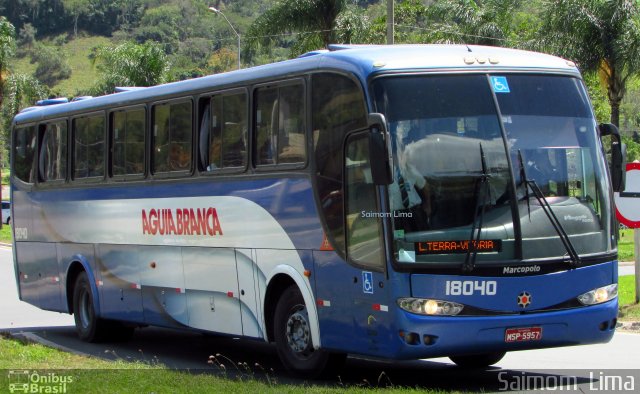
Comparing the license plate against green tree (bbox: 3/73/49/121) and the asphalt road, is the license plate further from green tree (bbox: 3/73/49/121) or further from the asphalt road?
green tree (bbox: 3/73/49/121)

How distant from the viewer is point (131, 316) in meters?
15.6

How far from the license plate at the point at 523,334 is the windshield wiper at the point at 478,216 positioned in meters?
0.72

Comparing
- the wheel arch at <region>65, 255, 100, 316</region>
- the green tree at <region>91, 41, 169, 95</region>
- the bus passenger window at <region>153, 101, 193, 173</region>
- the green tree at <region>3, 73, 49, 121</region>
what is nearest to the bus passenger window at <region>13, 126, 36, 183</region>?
the wheel arch at <region>65, 255, 100, 316</region>

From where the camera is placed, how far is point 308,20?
36.5 m

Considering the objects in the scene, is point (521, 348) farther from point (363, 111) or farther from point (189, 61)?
point (189, 61)

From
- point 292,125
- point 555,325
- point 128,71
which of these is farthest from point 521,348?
point 128,71

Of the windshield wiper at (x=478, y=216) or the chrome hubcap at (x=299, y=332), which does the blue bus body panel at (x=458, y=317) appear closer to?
the windshield wiper at (x=478, y=216)

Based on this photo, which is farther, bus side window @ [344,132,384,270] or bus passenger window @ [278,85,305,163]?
bus passenger window @ [278,85,305,163]

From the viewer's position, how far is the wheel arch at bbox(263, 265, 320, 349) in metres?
11.4

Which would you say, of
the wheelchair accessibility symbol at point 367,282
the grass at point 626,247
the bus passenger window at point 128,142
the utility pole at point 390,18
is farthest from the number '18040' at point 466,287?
the grass at point 626,247

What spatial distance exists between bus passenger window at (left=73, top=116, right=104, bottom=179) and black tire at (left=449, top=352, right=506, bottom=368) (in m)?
6.20

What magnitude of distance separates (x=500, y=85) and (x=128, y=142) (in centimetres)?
638

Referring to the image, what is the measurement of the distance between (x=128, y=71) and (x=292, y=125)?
39.5 metres

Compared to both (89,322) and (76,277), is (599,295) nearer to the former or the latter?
(89,322)
